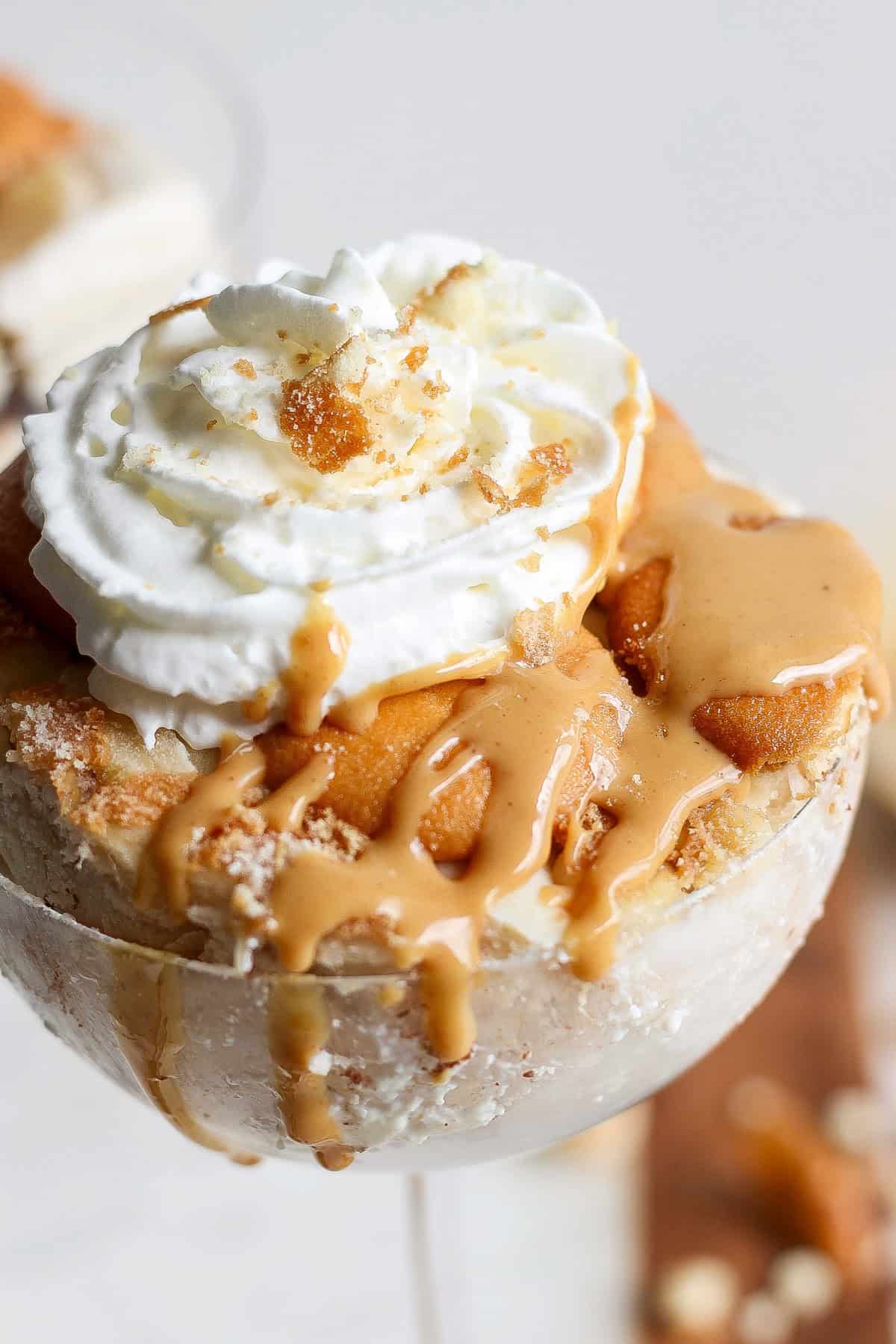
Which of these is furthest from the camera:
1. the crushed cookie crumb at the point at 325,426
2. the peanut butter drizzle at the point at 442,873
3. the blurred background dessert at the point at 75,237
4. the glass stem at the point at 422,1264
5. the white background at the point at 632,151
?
the white background at the point at 632,151

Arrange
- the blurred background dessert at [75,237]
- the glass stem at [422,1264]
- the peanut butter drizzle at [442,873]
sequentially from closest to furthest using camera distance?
the peanut butter drizzle at [442,873] → the glass stem at [422,1264] → the blurred background dessert at [75,237]

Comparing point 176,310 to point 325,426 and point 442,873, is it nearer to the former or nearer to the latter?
point 325,426

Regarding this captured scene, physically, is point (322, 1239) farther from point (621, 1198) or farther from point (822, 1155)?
point (822, 1155)

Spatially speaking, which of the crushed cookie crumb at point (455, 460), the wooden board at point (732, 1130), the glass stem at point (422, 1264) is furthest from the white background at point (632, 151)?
the crushed cookie crumb at point (455, 460)

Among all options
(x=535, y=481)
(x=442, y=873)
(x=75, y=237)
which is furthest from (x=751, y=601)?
(x=75, y=237)

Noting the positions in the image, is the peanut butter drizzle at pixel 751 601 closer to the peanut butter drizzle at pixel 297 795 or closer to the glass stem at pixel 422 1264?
the peanut butter drizzle at pixel 297 795

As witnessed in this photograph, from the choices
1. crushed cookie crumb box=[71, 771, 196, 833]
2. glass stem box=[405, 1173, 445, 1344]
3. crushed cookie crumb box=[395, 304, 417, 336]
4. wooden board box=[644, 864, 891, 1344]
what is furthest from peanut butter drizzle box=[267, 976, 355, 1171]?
wooden board box=[644, 864, 891, 1344]

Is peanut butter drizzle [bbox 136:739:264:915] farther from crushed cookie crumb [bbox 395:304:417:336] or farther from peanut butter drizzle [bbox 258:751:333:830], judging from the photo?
crushed cookie crumb [bbox 395:304:417:336]
